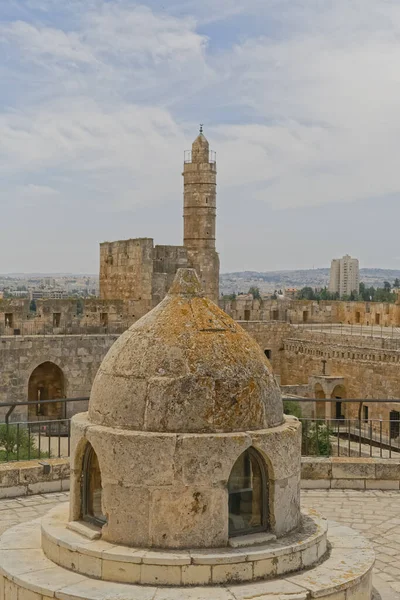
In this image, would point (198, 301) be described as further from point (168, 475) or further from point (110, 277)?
point (110, 277)

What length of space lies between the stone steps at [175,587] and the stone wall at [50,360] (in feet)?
54.7

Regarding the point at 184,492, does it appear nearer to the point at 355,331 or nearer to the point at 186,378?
the point at 186,378

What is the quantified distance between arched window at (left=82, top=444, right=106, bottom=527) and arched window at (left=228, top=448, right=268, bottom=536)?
873 mm

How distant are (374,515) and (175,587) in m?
2.96

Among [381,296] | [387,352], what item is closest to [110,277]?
[387,352]

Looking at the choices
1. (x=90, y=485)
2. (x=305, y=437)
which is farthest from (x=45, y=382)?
(x=90, y=485)

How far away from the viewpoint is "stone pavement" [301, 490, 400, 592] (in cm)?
586

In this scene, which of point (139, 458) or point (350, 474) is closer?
point (139, 458)

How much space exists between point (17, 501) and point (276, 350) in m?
27.8

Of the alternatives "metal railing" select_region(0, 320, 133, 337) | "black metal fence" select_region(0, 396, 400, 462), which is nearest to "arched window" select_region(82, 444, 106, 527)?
"black metal fence" select_region(0, 396, 400, 462)

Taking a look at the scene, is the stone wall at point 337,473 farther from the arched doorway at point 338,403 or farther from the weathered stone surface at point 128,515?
the arched doorway at point 338,403

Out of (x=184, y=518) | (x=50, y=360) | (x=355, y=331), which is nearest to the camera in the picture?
(x=184, y=518)

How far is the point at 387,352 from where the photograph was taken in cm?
2759

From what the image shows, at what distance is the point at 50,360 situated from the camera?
22.8 m
